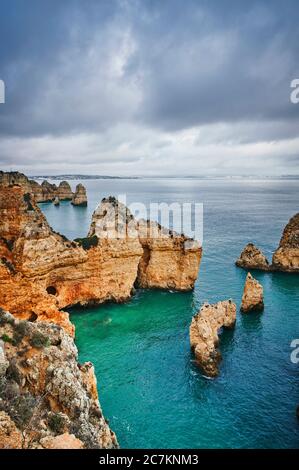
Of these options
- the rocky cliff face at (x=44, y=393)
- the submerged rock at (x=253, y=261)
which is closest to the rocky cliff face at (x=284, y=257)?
the submerged rock at (x=253, y=261)

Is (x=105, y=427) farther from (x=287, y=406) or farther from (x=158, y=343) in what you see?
(x=158, y=343)

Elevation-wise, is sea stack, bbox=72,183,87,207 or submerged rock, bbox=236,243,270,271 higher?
sea stack, bbox=72,183,87,207

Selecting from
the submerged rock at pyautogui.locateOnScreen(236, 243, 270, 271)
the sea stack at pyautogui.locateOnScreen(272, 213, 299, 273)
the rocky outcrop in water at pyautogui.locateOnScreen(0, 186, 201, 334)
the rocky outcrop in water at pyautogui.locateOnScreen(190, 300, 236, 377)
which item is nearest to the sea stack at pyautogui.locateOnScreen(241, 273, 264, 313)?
the rocky outcrop in water at pyautogui.locateOnScreen(190, 300, 236, 377)

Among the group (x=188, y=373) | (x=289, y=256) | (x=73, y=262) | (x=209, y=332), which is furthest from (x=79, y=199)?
(x=188, y=373)

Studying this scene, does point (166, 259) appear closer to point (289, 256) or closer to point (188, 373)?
point (188, 373)

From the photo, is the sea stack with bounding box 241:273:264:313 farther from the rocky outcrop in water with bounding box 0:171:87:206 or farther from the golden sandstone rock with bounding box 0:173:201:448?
the rocky outcrop in water with bounding box 0:171:87:206
